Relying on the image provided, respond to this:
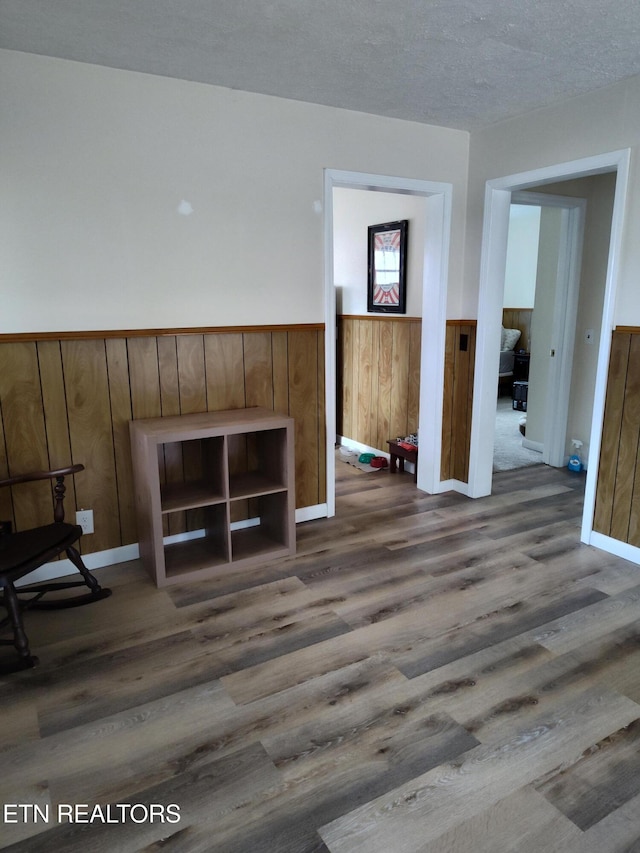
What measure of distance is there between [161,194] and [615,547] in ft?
9.73

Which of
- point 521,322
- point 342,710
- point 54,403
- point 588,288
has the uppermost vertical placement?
point 588,288

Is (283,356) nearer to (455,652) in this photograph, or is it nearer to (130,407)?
(130,407)

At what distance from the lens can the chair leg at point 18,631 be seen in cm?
208

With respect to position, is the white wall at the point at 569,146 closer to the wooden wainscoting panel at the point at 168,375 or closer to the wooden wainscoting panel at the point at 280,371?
the wooden wainscoting panel at the point at 280,371

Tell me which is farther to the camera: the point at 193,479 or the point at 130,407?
the point at 193,479

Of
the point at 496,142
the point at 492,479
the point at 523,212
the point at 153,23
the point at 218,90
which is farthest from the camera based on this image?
the point at 523,212

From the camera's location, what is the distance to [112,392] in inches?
111

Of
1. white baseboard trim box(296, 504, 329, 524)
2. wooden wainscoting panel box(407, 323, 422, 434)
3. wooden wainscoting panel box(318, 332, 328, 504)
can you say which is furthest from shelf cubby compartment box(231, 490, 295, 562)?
wooden wainscoting panel box(407, 323, 422, 434)

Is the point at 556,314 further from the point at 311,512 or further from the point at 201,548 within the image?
the point at 201,548

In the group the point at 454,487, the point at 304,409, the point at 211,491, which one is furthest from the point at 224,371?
the point at 454,487

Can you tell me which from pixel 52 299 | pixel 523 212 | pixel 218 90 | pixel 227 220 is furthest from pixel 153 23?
pixel 523 212

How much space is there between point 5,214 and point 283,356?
1.50 m

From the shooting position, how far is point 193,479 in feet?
10.2

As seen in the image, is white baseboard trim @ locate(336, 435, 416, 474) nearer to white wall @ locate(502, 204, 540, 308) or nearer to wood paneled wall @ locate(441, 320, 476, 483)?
wood paneled wall @ locate(441, 320, 476, 483)
